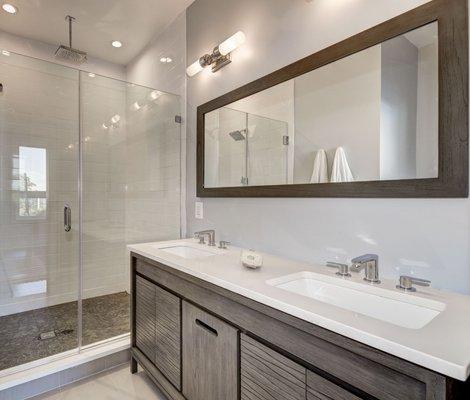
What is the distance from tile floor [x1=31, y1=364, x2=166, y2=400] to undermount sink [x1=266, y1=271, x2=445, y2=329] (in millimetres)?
1192

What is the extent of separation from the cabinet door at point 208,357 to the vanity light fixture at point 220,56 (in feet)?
5.07

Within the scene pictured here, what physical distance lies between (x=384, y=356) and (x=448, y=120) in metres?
0.79

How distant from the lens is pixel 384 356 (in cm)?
63

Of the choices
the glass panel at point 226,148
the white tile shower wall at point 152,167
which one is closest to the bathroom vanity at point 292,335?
the glass panel at point 226,148

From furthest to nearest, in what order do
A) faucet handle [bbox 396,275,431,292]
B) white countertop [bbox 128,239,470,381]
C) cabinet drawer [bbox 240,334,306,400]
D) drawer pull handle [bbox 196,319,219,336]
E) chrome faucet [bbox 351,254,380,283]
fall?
drawer pull handle [bbox 196,319,219,336] → chrome faucet [bbox 351,254,380,283] → faucet handle [bbox 396,275,431,292] → cabinet drawer [bbox 240,334,306,400] → white countertop [bbox 128,239,470,381]

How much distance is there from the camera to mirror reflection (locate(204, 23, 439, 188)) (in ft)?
3.37

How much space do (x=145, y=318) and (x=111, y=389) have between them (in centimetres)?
49

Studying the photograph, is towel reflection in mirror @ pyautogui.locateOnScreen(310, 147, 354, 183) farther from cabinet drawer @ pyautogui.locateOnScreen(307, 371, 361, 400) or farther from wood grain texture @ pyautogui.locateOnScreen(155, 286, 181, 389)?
wood grain texture @ pyautogui.locateOnScreen(155, 286, 181, 389)

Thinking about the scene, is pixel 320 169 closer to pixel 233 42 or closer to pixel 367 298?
pixel 367 298

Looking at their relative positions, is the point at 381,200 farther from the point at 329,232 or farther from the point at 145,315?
Answer: the point at 145,315

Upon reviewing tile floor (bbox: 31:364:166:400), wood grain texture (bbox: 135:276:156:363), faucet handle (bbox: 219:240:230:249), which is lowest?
tile floor (bbox: 31:364:166:400)

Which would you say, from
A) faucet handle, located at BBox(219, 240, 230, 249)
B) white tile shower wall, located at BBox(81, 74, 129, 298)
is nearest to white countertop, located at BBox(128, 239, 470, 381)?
faucet handle, located at BBox(219, 240, 230, 249)

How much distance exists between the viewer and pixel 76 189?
8.72ft

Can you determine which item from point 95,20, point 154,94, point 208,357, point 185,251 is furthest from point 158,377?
point 95,20
